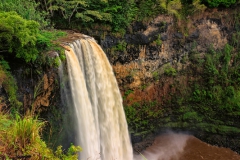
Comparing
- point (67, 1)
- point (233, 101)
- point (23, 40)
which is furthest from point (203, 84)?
point (23, 40)

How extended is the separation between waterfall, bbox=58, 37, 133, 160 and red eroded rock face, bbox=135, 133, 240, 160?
2.03 meters

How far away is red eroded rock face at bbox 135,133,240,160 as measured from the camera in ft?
41.0

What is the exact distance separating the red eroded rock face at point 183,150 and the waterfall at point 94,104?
6.65 feet

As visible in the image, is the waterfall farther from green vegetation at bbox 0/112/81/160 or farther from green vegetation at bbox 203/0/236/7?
green vegetation at bbox 203/0/236/7

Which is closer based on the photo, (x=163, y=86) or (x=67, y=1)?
(x=67, y=1)

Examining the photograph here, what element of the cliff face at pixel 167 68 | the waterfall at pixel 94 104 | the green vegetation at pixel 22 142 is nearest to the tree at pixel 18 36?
the waterfall at pixel 94 104

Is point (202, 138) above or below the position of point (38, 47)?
below

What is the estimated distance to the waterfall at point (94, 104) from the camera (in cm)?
796

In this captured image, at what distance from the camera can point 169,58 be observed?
1361 centimetres

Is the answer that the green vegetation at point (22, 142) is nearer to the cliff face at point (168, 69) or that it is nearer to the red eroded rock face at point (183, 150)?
the cliff face at point (168, 69)

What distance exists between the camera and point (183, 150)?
1295cm

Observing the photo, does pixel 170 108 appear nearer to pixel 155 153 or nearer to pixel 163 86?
pixel 163 86

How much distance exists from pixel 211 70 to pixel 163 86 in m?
2.92

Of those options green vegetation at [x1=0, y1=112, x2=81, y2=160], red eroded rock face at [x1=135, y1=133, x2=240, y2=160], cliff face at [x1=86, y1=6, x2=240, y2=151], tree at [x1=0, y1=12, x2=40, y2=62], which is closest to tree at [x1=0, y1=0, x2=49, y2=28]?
tree at [x1=0, y1=12, x2=40, y2=62]
